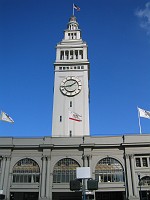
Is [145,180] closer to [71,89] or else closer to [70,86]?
[71,89]

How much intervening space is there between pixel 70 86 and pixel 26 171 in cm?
2574

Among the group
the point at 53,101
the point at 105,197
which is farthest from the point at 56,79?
the point at 105,197

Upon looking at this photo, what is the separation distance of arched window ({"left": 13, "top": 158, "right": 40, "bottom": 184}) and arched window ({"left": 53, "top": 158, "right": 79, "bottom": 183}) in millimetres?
3745

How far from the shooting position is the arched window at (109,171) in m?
54.0

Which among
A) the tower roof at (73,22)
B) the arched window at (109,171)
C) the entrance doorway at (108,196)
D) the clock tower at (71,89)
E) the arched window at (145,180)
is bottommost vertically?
the entrance doorway at (108,196)

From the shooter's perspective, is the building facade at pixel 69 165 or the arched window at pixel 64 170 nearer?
the building facade at pixel 69 165

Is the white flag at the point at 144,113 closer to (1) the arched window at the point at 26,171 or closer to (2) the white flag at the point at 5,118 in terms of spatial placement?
(1) the arched window at the point at 26,171

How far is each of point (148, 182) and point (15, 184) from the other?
26.7m

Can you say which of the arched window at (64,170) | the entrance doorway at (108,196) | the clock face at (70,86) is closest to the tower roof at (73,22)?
the clock face at (70,86)

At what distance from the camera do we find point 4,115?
5866cm

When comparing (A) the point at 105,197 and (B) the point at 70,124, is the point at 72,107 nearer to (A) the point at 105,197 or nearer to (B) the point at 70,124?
(B) the point at 70,124

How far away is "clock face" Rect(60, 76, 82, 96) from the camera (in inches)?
2763

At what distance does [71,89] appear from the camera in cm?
7056

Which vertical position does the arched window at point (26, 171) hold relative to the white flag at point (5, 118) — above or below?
below
